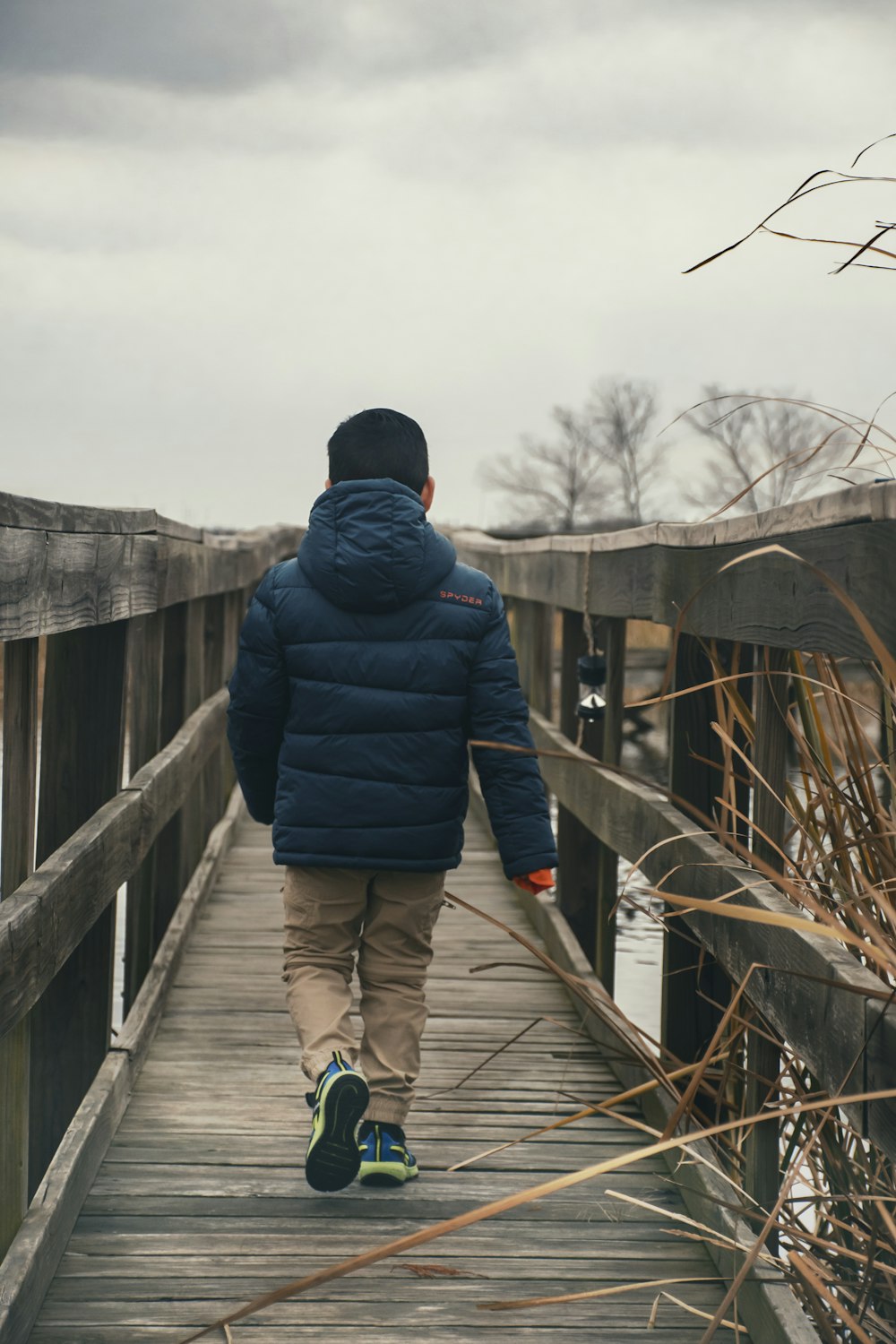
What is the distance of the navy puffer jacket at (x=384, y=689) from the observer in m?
2.90

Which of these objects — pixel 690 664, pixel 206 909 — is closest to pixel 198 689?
pixel 206 909

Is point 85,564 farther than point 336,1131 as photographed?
No

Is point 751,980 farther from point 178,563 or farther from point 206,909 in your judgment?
point 206,909

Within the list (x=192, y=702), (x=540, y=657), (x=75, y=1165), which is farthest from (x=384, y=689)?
(x=540, y=657)

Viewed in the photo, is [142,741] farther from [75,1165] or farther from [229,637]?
[229,637]

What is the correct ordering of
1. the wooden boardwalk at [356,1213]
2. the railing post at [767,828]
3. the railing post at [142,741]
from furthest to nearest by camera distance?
the railing post at [142,741] → the wooden boardwalk at [356,1213] → the railing post at [767,828]

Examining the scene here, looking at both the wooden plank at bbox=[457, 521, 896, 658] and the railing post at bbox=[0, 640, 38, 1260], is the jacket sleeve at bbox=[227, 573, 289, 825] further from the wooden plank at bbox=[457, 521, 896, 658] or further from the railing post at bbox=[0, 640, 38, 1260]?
the wooden plank at bbox=[457, 521, 896, 658]

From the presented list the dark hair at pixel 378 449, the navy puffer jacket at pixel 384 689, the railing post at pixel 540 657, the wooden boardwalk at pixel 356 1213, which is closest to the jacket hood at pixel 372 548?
the navy puffer jacket at pixel 384 689

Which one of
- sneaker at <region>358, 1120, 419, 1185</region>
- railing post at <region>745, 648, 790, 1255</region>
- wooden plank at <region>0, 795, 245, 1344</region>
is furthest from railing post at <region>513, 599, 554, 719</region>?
railing post at <region>745, 648, 790, 1255</region>

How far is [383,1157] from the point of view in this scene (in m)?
2.88

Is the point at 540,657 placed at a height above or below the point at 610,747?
above

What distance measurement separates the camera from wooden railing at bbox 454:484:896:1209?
5.35 feet

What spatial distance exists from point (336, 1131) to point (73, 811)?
85cm

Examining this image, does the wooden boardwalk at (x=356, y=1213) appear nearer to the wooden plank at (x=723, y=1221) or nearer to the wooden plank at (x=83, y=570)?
the wooden plank at (x=723, y=1221)
